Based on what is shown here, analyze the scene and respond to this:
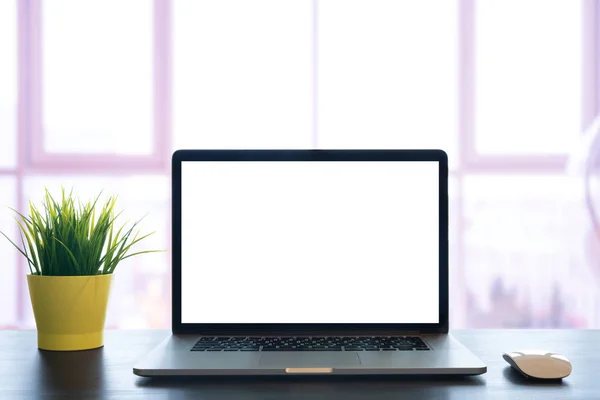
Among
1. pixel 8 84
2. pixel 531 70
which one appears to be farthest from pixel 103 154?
pixel 531 70

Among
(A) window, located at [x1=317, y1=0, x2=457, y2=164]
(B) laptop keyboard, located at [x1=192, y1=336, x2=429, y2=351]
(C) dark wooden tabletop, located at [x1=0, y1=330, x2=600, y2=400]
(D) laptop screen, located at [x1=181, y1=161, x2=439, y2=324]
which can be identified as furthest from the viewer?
(A) window, located at [x1=317, y1=0, x2=457, y2=164]

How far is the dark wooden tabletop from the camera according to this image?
0.65 m

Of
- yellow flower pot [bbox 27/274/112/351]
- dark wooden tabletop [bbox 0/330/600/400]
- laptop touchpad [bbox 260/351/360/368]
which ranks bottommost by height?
dark wooden tabletop [bbox 0/330/600/400]

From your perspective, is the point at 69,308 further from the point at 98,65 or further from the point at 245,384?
the point at 98,65

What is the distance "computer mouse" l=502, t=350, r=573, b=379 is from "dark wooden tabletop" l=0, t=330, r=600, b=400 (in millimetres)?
11

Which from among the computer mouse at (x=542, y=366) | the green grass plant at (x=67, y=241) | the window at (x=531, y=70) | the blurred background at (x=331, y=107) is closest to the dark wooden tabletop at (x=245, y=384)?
the computer mouse at (x=542, y=366)

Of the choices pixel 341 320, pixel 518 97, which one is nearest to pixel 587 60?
pixel 518 97

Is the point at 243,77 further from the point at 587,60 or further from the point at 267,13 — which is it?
the point at 587,60

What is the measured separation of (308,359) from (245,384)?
10 cm

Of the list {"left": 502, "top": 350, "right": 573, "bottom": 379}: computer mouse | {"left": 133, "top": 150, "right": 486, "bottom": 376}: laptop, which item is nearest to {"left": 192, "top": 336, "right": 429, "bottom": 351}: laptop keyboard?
{"left": 133, "top": 150, "right": 486, "bottom": 376}: laptop

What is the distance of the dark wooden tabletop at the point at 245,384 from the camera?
652mm

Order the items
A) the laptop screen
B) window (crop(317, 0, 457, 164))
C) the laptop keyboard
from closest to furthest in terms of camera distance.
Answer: the laptop keyboard
the laptop screen
window (crop(317, 0, 457, 164))

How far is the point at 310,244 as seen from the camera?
3.02 ft

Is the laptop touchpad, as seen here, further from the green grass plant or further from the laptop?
the green grass plant
